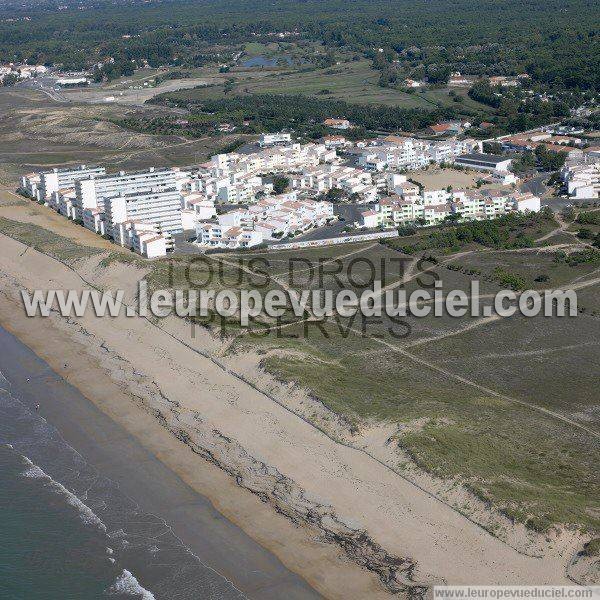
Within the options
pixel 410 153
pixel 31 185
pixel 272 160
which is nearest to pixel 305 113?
pixel 272 160

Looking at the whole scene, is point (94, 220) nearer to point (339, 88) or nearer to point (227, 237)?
point (227, 237)

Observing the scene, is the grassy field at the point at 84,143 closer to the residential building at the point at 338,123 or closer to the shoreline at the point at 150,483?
the residential building at the point at 338,123

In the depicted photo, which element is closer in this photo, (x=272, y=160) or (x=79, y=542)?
(x=79, y=542)

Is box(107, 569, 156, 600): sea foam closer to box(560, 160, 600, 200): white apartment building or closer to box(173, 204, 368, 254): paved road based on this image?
box(173, 204, 368, 254): paved road

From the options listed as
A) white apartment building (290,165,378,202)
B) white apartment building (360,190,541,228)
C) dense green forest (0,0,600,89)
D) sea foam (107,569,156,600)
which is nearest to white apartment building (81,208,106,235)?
white apartment building (360,190,541,228)

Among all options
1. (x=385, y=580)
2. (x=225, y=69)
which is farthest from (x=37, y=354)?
(x=225, y=69)

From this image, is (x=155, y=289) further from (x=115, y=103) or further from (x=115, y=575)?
(x=115, y=103)
